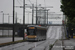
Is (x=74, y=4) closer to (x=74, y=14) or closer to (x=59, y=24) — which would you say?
(x=74, y=14)

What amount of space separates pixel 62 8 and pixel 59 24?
400 feet

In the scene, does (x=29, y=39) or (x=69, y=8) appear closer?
(x=69, y=8)

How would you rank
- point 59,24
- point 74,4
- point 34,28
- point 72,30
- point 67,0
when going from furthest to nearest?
point 59,24
point 72,30
point 34,28
point 67,0
point 74,4

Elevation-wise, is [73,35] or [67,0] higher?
[67,0]

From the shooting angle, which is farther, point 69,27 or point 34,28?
point 69,27

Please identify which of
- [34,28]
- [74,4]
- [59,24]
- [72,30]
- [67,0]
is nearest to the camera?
[74,4]

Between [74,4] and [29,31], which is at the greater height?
[74,4]

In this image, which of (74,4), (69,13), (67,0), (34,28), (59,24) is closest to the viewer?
(74,4)

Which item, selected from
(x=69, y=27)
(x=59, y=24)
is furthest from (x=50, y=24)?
(x=69, y=27)

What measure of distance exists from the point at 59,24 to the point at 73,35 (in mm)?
70077

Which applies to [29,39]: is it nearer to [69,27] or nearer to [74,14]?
[74,14]

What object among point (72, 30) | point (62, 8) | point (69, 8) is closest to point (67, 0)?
point (69, 8)

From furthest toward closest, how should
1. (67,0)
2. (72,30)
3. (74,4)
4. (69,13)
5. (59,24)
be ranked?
1. (59,24)
2. (72,30)
3. (69,13)
4. (67,0)
5. (74,4)

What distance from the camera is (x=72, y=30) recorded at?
237 feet
